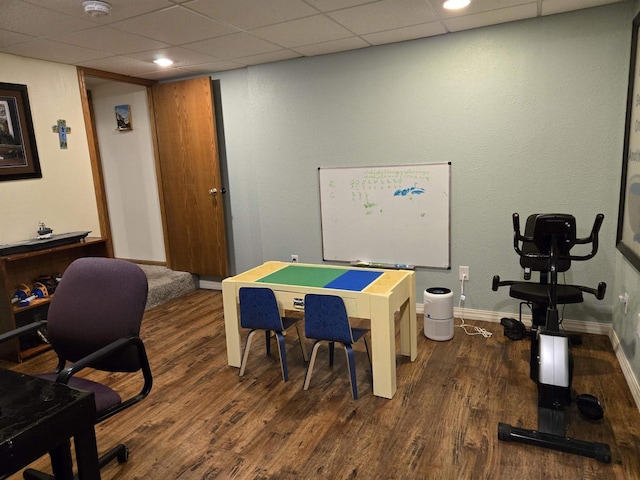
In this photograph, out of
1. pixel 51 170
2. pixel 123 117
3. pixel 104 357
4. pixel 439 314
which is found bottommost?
pixel 439 314

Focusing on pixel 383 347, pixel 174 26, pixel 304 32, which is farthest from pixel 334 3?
pixel 383 347

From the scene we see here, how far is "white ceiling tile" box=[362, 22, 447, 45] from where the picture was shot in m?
3.24

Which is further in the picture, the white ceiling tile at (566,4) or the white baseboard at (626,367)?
the white ceiling tile at (566,4)

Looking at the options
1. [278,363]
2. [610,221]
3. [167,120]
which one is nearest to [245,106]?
[167,120]

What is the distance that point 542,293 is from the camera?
288cm

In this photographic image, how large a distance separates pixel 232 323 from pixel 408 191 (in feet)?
6.13

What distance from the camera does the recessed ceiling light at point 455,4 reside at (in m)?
2.75

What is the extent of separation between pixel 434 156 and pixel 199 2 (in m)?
2.10

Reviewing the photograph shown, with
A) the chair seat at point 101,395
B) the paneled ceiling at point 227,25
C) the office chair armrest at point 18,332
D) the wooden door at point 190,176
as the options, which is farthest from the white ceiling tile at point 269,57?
the chair seat at point 101,395

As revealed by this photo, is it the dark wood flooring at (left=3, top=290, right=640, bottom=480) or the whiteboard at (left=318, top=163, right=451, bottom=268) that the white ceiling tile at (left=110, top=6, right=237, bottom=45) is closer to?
the whiteboard at (left=318, top=163, right=451, bottom=268)

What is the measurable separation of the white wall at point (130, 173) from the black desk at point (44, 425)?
13.1 ft

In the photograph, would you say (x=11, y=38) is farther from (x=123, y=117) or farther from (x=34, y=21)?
(x=123, y=117)

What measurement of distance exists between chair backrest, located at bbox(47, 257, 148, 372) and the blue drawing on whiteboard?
248 centimetres

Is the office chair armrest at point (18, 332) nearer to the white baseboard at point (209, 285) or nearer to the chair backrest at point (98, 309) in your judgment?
the chair backrest at point (98, 309)
